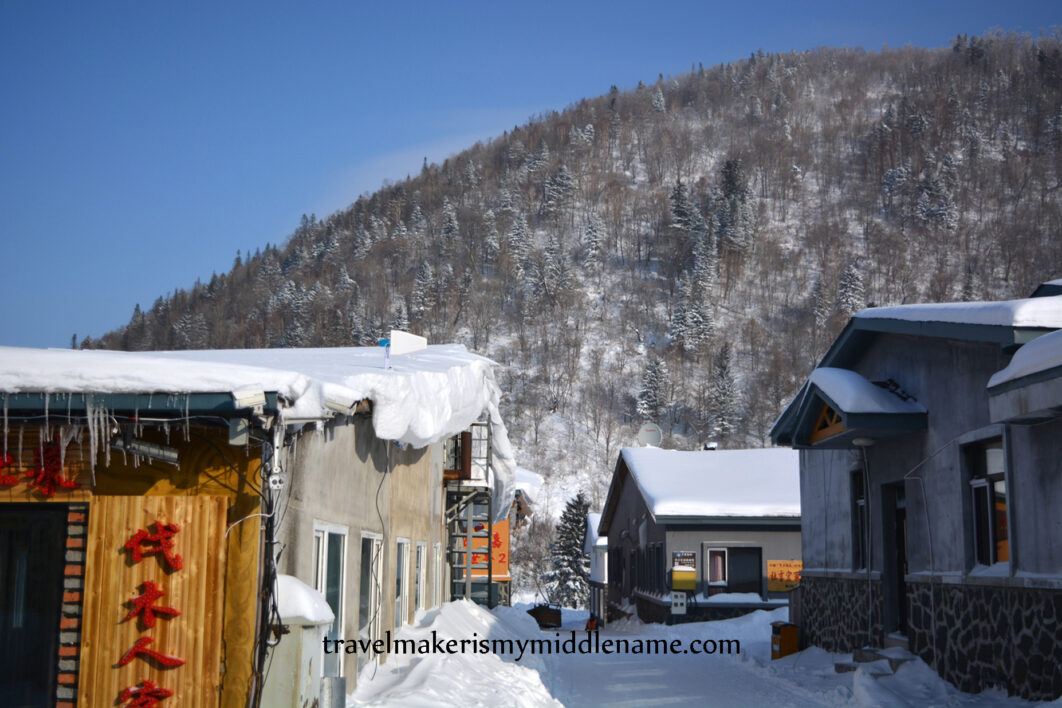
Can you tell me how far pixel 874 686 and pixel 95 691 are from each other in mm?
9033

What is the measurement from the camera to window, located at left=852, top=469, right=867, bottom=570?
16.1 metres

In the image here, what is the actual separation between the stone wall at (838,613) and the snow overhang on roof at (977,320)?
418cm

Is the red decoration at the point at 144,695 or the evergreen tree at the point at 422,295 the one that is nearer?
the red decoration at the point at 144,695

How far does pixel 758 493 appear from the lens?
26.8 metres

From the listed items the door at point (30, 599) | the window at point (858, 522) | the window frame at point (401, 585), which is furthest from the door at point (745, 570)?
the door at point (30, 599)

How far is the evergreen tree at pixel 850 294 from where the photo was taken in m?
114

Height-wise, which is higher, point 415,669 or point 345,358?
point 345,358

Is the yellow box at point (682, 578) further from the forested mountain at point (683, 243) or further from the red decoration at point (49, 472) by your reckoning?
the forested mountain at point (683, 243)

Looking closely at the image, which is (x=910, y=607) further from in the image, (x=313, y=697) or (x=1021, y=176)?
(x=1021, y=176)

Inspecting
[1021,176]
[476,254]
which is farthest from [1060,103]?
[476,254]

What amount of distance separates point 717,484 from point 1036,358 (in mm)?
19068

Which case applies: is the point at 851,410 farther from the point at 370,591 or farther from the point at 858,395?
the point at 370,591

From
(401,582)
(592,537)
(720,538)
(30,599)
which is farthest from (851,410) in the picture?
(592,537)

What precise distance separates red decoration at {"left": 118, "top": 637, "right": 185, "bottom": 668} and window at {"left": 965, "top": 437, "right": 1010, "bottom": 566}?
868 centimetres
